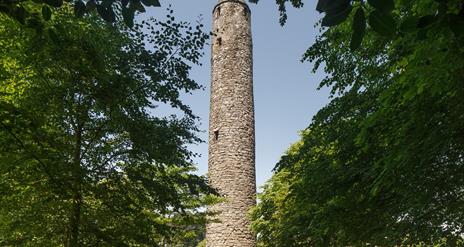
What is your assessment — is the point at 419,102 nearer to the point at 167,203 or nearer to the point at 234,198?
the point at 167,203

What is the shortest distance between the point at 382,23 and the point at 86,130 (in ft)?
19.1

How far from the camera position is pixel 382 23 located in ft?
3.84

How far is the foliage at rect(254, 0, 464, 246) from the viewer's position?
4.41 m

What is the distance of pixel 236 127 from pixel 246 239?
12.3ft

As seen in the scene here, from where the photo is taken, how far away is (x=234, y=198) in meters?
14.2

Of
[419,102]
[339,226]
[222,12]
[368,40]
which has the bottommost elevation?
[339,226]

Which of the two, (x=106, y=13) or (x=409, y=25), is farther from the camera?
(x=106, y=13)

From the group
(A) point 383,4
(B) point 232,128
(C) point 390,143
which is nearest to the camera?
(A) point 383,4

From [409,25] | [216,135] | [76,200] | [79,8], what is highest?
[216,135]

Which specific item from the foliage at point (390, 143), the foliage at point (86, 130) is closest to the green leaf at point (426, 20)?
the foliage at point (390, 143)

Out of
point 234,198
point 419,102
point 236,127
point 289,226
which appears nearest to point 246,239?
point 234,198

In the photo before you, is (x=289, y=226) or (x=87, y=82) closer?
(x=87, y=82)

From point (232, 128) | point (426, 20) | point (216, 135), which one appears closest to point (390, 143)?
point (426, 20)

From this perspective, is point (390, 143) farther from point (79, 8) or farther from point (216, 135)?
point (216, 135)
